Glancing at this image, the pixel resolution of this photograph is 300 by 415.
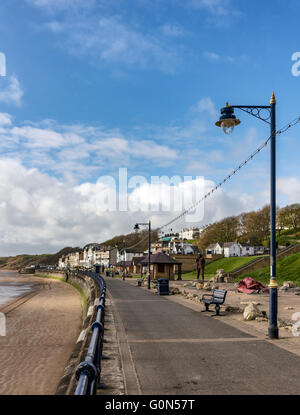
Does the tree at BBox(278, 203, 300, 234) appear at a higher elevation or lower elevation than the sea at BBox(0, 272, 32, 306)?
higher

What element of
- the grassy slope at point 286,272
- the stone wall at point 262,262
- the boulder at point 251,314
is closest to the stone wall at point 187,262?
the stone wall at point 262,262

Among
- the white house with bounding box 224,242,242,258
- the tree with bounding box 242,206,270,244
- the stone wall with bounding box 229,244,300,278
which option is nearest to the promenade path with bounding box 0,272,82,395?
the stone wall with bounding box 229,244,300,278

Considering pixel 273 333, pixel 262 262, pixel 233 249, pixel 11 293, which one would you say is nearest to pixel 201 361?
pixel 273 333

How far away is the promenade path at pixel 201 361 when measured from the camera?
6734 millimetres

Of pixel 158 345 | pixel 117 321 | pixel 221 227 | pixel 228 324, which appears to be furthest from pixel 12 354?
pixel 221 227

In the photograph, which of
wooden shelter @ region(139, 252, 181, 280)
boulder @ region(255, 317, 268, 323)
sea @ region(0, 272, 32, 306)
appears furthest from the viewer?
wooden shelter @ region(139, 252, 181, 280)

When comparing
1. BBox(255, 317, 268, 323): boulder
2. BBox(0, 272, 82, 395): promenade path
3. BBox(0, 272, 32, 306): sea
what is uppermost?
BBox(255, 317, 268, 323): boulder

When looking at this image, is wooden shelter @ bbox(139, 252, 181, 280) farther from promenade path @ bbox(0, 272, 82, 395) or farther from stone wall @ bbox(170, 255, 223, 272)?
stone wall @ bbox(170, 255, 223, 272)

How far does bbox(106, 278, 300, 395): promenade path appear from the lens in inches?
265

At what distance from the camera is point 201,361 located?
8.46m

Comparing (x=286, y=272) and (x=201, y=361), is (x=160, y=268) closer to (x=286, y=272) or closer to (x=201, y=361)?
(x=286, y=272)

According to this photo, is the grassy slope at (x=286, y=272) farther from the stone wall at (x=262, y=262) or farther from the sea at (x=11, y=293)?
the sea at (x=11, y=293)
